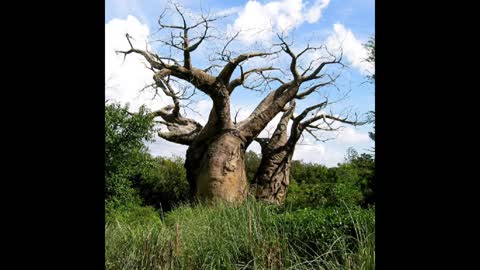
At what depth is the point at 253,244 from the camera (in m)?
4.45

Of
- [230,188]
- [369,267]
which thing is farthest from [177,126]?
[369,267]

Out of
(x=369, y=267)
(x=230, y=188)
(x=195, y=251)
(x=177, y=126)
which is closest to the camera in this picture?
(x=369, y=267)

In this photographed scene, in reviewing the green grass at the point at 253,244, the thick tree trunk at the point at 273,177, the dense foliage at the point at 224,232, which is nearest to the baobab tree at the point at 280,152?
the thick tree trunk at the point at 273,177

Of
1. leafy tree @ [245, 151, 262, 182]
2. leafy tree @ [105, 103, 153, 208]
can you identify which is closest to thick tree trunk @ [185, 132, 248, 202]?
leafy tree @ [105, 103, 153, 208]

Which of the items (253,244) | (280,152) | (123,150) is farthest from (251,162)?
(253,244)

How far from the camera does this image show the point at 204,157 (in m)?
11.2

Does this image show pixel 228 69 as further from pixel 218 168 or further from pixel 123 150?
pixel 123 150

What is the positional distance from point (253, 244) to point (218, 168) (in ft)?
21.6

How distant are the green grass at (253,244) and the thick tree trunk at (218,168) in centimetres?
510

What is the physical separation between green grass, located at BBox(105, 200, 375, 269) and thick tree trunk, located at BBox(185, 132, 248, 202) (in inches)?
201

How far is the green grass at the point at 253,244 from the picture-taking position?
13.4 feet
